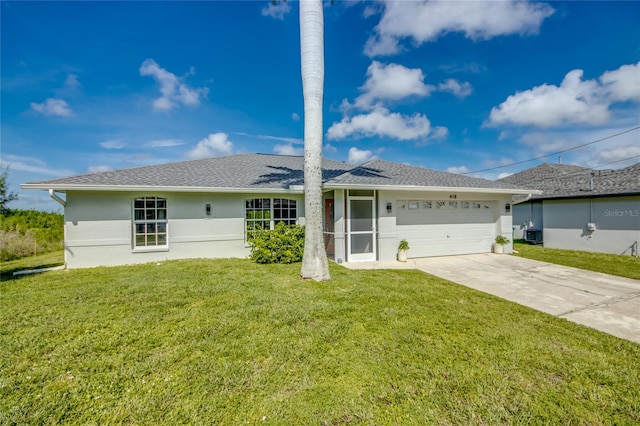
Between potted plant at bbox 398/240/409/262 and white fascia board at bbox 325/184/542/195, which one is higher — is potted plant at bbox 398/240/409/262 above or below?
below

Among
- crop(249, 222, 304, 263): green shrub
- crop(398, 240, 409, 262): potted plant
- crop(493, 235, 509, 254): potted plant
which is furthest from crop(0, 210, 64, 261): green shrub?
crop(493, 235, 509, 254): potted plant

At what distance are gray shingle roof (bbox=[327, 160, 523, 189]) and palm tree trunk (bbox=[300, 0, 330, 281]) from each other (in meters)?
2.42

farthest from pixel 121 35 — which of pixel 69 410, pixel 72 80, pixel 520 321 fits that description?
pixel 520 321

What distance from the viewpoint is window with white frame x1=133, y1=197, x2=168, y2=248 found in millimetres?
9469

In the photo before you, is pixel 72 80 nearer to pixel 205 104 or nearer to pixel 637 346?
pixel 205 104

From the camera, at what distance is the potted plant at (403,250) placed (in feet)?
33.7

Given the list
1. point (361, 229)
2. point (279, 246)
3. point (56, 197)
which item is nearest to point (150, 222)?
point (56, 197)

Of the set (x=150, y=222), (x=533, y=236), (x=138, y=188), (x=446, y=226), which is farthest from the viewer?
(x=533, y=236)

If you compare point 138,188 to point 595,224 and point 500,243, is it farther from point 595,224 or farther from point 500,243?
point 595,224

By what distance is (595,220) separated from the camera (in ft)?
41.1

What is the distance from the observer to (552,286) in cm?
686

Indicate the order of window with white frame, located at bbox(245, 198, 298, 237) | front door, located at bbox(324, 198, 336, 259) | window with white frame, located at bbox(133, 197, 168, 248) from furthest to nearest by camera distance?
front door, located at bbox(324, 198, 336, 259)
window with white frame, located at bbox(245, 198, 298, 237)
window with white frame, located at bbox(133, 197, 168, 248)

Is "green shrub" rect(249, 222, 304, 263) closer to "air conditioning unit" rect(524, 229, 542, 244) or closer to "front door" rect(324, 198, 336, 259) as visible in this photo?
"front door" rect(324, 198, 336, 259)

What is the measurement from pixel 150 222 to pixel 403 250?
9.51 m
